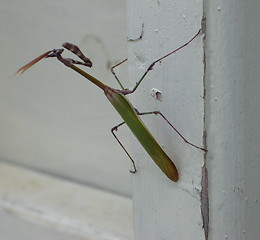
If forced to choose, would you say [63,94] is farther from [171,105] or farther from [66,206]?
[171,105]

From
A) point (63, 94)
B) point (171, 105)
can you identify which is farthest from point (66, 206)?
point (171, 105)

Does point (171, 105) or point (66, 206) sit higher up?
point (171, 105)

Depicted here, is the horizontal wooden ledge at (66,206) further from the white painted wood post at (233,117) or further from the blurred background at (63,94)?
the white painted wood post at (233,117)

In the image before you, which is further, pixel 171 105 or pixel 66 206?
pixel 66 206

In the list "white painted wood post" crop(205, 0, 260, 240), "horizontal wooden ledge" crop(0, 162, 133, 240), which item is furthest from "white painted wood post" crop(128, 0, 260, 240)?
"horizontal wooden ledge" crop(0, 162, 133, 240)

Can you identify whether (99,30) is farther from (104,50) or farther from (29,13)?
(29,13)

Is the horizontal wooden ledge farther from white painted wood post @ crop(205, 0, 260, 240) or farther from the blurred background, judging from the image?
white painted wood post @ crop(205, 0, 260, 240)

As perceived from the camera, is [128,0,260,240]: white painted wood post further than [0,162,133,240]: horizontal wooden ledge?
No
